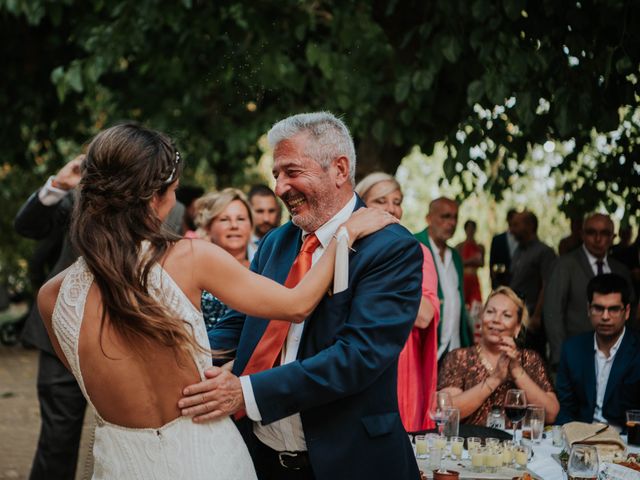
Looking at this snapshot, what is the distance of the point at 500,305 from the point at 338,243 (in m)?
2.71

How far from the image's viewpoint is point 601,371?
18.7 feet

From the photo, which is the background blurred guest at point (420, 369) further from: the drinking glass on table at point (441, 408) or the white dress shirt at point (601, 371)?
the white dress shirt at point (601, 371)

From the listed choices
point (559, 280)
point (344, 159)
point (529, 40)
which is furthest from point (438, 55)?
point (344, 159)

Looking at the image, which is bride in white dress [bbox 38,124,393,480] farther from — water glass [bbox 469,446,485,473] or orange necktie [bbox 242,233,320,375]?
water glass [bbox 469,446,485,473]

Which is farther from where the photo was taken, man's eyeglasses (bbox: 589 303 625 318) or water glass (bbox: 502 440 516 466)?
man's eyeglasses (bbox: 589 303 625 318)

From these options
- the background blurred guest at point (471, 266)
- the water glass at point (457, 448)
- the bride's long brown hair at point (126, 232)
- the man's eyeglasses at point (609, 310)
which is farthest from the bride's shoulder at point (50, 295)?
the background blurred guest at point (471, 266)

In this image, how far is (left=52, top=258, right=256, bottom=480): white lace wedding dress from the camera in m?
2.61

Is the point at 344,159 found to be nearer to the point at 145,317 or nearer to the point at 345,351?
the point at 345,351

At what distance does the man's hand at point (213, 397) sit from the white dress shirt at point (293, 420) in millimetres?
266

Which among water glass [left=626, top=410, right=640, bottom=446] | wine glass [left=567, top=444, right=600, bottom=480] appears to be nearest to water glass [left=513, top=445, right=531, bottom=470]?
wine glass [left=567, top=444, right=600, bottom=480]

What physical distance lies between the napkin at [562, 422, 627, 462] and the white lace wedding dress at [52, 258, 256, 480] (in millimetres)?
1781

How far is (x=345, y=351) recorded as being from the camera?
280cm

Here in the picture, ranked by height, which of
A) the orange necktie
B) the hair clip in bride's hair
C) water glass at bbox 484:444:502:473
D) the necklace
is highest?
the hair clip in bride's hair

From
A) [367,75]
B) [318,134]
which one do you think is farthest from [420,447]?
[367,75]
